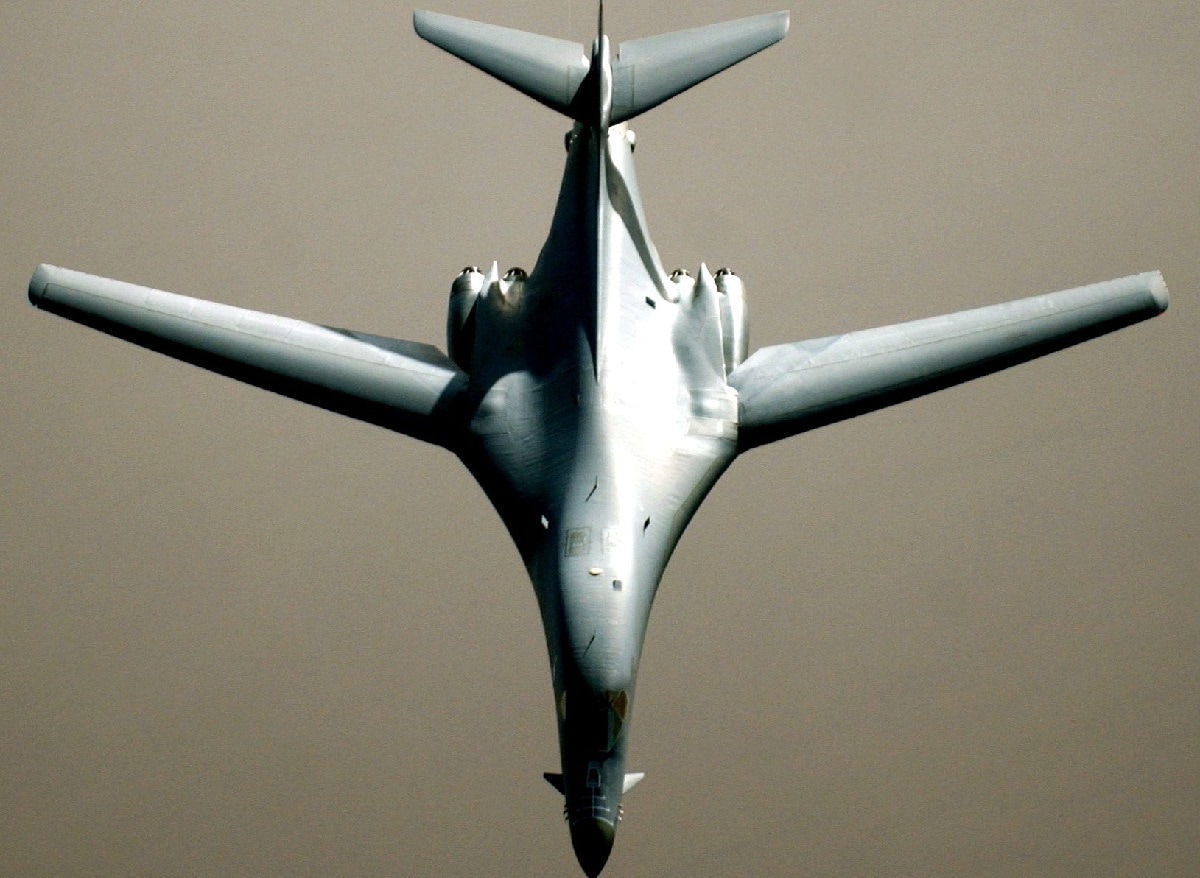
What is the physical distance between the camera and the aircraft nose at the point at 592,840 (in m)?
19.4

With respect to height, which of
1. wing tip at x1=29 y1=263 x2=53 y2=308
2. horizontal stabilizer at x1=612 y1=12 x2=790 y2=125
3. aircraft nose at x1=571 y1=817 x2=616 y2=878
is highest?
horizontal stabilizer at x1=612 y1=12 x2=790 y2=125

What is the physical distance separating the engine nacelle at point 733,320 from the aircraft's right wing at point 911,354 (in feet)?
0.59

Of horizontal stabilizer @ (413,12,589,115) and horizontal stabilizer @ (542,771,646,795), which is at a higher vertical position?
horizontal stabilizer @ (413,12,589,115)

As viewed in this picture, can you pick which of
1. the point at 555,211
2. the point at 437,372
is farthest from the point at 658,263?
the point at 437,372

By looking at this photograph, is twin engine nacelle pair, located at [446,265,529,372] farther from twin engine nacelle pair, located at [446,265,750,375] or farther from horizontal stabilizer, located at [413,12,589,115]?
horizontal stabilizer, located at [413,12,589,115]

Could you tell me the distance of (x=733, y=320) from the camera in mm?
23609

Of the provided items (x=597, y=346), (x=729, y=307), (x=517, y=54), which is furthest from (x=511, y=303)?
(x=517, y=54)

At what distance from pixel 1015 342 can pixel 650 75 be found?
5.00 metres

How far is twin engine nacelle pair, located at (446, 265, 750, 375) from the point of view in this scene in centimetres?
2350

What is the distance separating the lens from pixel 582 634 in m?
19.6

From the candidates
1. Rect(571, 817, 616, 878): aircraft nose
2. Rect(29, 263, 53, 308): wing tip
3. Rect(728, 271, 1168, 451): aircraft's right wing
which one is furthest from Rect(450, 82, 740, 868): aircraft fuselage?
Rect(29, 263, 53, 308): wing tip

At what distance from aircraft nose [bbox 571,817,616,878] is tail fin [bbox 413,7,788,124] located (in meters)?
7.70

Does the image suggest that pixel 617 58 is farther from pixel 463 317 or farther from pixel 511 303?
pixel 463 317

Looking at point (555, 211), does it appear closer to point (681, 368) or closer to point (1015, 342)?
point (681, 368)
